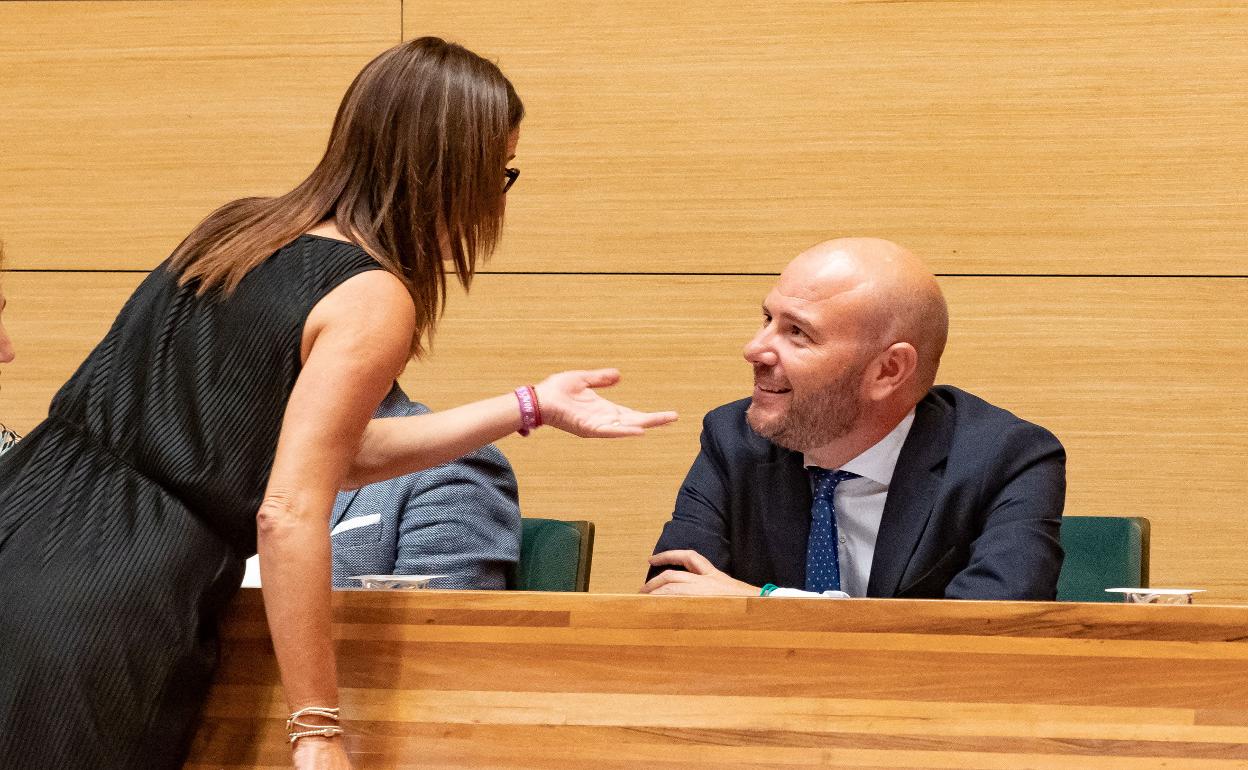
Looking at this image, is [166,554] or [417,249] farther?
[417,249]

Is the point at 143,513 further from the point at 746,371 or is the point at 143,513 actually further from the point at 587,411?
the point at 746,371

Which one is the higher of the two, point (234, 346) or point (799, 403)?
point (234, 346)

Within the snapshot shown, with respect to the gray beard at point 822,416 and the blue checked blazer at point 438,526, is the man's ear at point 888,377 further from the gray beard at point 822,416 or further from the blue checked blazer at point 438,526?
the blue checked blazer at point 438,526

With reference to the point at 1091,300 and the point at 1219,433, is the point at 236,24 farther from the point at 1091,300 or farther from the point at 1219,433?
the point at 1219,433

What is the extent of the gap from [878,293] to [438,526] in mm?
876

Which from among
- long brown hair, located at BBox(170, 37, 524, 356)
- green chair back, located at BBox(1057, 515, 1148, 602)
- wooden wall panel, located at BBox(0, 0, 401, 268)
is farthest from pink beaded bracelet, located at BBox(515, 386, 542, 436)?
wooden wall panel, located at BBox(0, 0, 401, 268)

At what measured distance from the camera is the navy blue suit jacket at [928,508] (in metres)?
2.02

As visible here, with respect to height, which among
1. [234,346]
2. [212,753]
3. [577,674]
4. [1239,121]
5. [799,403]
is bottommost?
[212,753]

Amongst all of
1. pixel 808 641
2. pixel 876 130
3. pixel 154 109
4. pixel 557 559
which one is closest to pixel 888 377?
pixel 557 559

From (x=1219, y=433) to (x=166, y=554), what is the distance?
2.49 metres

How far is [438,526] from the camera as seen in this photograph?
2.41 meters

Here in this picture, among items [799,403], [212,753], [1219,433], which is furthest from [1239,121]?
[212,753]

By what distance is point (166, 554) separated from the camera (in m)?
1.43

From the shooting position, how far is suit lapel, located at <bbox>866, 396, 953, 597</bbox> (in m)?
2.11
